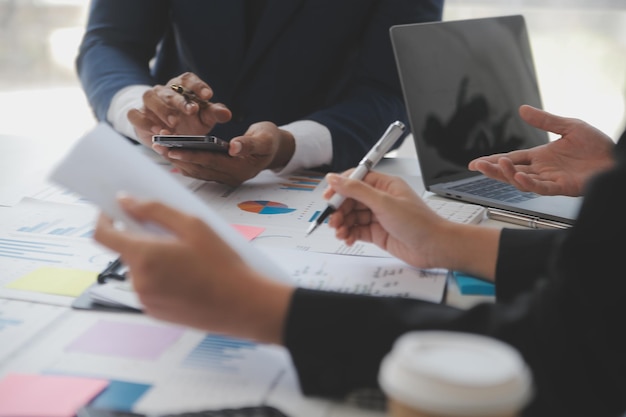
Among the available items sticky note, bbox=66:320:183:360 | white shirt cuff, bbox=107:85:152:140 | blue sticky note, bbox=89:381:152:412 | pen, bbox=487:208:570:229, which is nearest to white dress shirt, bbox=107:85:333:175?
white shirt cuff, bbox=107:85:152:140

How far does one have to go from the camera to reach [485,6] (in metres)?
2.52

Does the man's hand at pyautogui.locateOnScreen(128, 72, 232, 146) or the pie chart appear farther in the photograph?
the man's hand at pyautogui.locateOnScreen(128, 72, 232, 146)

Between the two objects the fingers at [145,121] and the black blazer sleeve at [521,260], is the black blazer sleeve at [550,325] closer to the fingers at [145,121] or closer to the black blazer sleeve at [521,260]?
the black blazer sleeve at [521,260]

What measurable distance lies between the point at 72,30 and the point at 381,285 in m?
2.37

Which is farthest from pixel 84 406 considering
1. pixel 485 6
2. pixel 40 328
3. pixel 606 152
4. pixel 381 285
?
pixel 485 6

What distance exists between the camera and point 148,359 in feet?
2.27

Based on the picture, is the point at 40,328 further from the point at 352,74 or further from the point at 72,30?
the point at 72,30

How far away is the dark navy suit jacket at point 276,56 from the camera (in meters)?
1.50

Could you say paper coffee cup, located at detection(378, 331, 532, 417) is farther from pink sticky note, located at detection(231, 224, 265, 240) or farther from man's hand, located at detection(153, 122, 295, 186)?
man's hand, located at detection(153, 122, 295, 186)

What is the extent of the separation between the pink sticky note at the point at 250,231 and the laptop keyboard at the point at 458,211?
0.28 m

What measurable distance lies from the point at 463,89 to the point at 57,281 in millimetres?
809

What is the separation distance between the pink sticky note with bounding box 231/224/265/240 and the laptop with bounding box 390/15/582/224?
0.34 m

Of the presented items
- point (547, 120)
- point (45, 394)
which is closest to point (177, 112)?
point (547, 120)

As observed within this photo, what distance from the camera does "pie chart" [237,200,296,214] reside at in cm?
116
